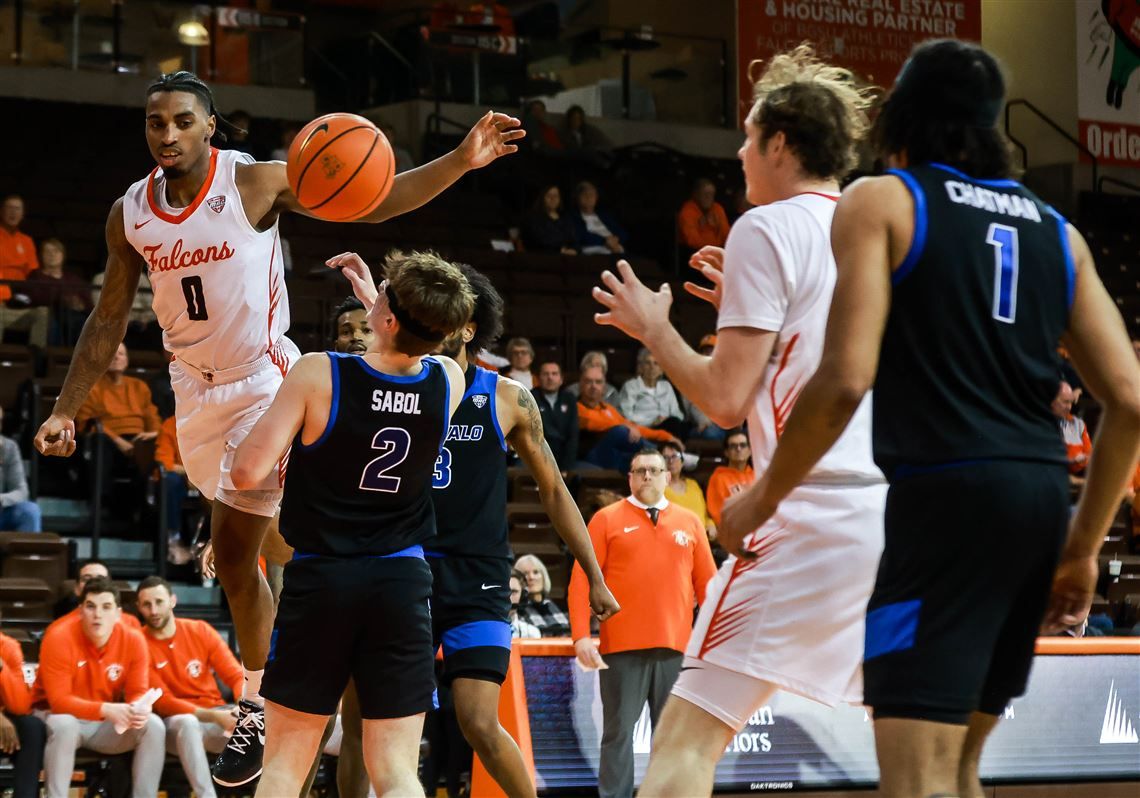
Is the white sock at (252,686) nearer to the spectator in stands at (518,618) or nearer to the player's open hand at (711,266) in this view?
the player's open hand at (711,266)

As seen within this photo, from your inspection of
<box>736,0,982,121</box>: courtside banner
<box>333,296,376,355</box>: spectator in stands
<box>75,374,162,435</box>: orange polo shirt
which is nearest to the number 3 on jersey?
<box>333,296,376,355</box>: spectator in stands

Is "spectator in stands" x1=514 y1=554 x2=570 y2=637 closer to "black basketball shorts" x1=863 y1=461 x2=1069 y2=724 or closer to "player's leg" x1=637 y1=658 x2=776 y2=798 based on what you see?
"player's leg" x1=637 y1=658 x2=776 y2=798

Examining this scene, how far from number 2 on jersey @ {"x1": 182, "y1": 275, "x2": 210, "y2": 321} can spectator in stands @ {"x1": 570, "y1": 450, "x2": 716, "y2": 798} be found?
3.56 metres

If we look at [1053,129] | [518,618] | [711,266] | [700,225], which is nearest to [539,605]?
[518,618]

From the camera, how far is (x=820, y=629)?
10.8 feet

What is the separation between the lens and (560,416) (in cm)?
1295

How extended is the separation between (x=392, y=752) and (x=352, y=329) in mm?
2030

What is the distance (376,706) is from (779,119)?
2.00 m

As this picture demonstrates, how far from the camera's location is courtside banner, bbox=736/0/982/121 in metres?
18.7

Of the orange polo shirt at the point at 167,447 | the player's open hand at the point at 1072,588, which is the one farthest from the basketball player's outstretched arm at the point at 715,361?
the orange polo shirt at the point at 167,447

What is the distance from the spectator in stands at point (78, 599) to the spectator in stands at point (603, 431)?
4.75 meters

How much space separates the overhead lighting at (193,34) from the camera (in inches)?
692

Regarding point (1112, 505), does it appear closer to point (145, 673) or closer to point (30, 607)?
point (145, 673)

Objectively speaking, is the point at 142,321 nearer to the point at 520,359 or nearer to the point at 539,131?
the point at 520,359
